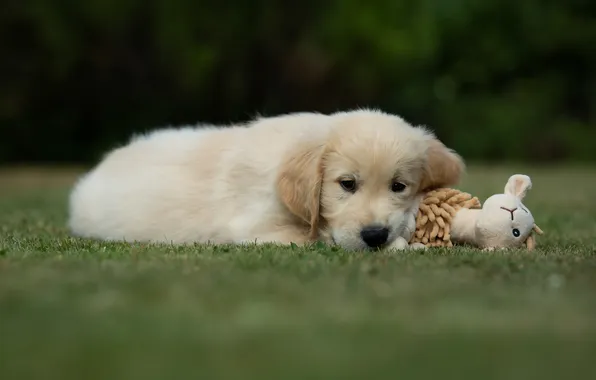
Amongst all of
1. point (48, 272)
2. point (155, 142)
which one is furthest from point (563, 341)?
point (155, 142)

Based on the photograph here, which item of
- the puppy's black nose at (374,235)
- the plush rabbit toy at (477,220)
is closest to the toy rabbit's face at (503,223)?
the plush rabbit toy at (477,220)

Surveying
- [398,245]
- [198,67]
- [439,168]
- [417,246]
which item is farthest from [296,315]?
[198,67]

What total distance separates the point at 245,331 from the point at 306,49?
659 inches

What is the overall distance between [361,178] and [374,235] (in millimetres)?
352

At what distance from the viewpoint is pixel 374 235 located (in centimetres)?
389

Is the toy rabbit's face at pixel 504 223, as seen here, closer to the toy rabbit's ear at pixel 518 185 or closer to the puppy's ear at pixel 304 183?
the toy rabbit's ear at pixel 518 185

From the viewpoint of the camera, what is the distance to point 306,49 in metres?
18.6

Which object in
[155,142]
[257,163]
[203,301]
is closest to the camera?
[203,301]

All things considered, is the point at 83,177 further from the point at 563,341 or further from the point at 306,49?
the point at 306,49

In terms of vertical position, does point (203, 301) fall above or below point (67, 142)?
below

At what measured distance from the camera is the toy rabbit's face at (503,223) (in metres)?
4.09

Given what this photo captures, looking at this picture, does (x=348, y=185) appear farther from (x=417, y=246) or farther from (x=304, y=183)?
(x=417, y=246)

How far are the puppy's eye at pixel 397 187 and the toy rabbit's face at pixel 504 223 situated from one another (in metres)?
0.40

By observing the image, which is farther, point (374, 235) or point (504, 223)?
point (504, 223)
